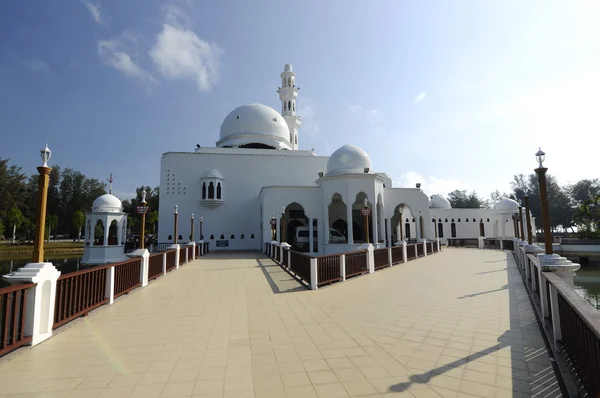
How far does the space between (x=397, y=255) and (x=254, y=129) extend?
69.2 ft

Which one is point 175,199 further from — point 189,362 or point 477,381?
point 477,381

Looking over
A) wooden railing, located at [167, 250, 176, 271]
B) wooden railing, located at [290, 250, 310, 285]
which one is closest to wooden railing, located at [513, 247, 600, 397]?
wooden railing, located at [290, 250, 310, 285]

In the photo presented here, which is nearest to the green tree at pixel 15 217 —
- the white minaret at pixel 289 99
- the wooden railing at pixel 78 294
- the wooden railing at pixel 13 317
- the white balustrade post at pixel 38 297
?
the white minaret at pixel 289 99

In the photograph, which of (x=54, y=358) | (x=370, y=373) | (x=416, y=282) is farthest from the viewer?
(x=416, y=282)

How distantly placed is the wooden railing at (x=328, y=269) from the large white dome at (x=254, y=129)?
23376 millimetres

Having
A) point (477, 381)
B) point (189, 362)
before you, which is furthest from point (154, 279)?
point (477, 381)

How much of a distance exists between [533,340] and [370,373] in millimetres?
2662

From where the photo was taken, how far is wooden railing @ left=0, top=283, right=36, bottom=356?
3852 millimetres

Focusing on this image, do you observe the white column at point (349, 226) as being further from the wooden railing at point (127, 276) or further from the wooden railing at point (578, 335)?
the wooden railing at point (578, 335)

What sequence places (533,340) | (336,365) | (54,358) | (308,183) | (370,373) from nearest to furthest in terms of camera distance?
(370,373)
(336,365)
(54,358)
(533,340)
(308,183)

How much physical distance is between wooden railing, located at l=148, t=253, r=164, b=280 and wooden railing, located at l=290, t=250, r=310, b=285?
15.3 ft

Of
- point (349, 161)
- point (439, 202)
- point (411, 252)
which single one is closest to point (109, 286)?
point (411, 252)

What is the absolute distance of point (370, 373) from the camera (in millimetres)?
3355

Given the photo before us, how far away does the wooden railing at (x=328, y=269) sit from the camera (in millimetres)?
8945
